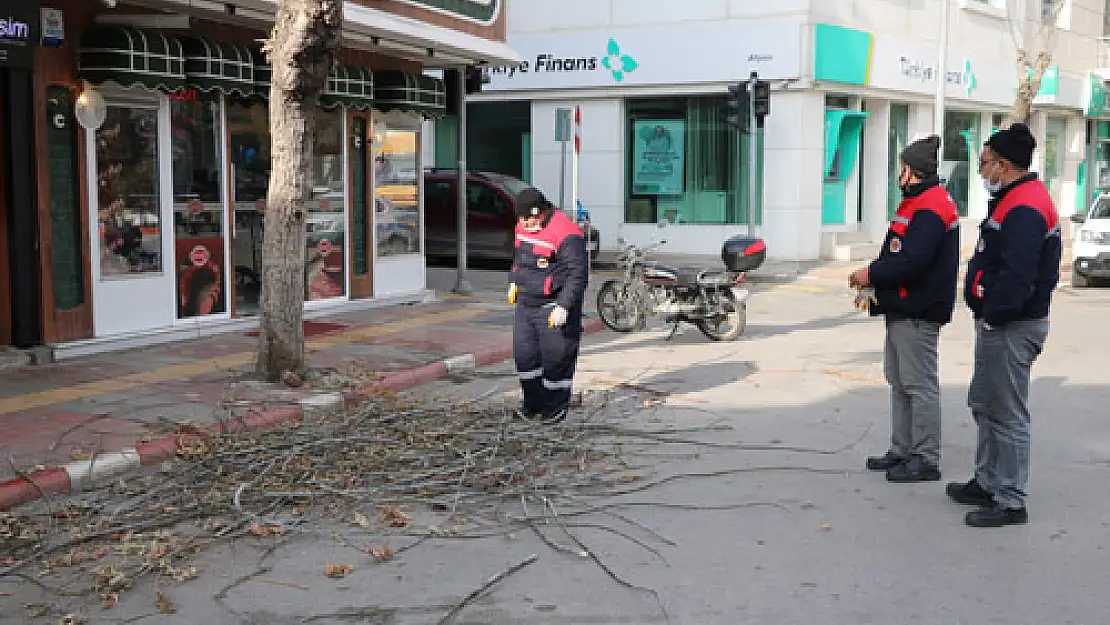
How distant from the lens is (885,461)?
7113 millimetres

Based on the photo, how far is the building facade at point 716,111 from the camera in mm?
23375

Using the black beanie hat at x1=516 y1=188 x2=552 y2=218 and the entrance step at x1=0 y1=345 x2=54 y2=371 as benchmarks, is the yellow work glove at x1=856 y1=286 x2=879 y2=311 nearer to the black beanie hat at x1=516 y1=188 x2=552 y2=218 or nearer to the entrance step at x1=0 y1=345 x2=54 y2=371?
the black beanie hat at x1=516 y1=188 x2=552 y2=218

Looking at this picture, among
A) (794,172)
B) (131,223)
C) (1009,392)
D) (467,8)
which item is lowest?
(1009,392)

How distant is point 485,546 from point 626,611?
1117 mm

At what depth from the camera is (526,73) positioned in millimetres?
26266

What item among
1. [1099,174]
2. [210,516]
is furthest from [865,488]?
[1099,174]

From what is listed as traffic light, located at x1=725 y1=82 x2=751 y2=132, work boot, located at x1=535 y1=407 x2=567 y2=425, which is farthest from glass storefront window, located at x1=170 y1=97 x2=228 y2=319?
traffic light, located at x1=725 y1=82 x2=751 y2=132

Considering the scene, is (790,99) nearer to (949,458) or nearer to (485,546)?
(949,458)

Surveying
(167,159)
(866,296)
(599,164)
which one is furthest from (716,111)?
(866,296)

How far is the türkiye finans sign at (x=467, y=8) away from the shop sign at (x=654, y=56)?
6.78m

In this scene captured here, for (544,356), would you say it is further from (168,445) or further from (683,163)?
(683,163)

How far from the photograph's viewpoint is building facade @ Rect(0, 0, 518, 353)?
10.5 meters

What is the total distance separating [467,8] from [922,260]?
34.6 ft

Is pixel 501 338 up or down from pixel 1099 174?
down
